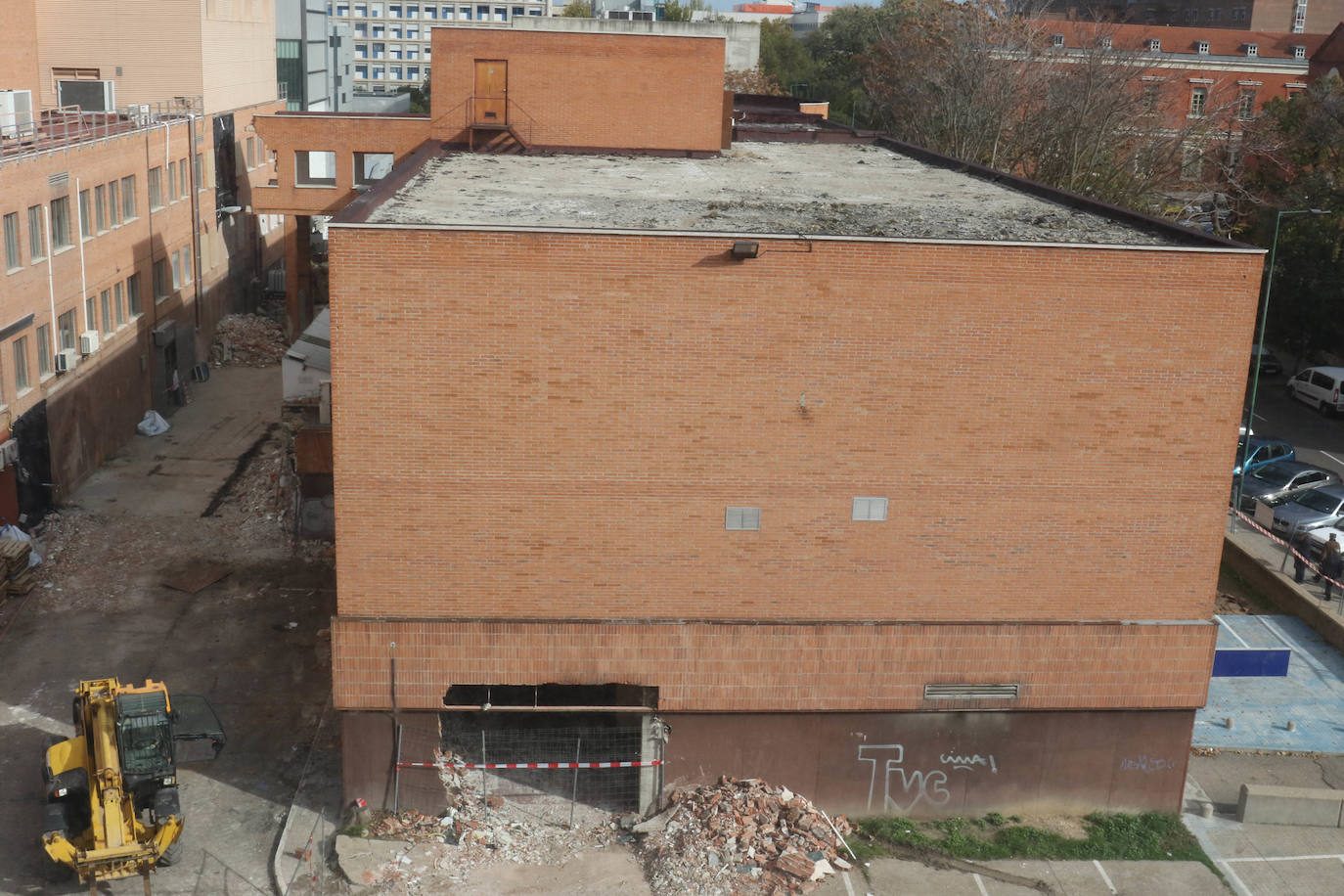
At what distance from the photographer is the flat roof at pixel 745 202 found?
21.3 metres

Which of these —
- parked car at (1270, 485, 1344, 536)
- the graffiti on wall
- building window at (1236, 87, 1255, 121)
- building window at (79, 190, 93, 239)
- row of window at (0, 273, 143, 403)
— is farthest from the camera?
building window at (1236, 87, 1255, 121)

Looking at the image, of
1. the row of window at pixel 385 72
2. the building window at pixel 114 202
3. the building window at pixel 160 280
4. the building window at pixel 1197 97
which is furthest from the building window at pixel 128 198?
the row of window at pixel 385 72

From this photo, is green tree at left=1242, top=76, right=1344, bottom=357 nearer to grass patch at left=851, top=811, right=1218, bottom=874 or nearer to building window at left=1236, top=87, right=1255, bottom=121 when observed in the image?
building window at left=1236, top=87, right=1255, bottom=121

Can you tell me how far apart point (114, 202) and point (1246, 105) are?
55799 millimetres

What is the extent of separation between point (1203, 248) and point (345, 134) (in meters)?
26.7

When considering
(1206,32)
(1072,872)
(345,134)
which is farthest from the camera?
(1206,32)

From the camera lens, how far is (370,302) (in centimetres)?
1808

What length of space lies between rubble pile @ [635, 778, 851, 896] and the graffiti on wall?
85 centimetres

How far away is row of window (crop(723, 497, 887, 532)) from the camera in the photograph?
19297mm

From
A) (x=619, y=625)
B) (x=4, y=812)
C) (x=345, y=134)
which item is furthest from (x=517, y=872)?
(x=345, y=134)

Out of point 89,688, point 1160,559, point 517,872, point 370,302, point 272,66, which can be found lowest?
point 517,872

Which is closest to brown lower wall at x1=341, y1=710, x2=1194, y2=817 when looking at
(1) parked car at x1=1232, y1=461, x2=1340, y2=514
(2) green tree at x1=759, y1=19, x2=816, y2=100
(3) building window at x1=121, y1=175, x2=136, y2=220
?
(1) parked car at x1=1232, y1=461, x2=1340, y2=514

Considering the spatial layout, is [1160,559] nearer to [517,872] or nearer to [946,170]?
[517,872]

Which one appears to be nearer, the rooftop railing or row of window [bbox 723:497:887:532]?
row of window [bbox 723:497:887:532]
